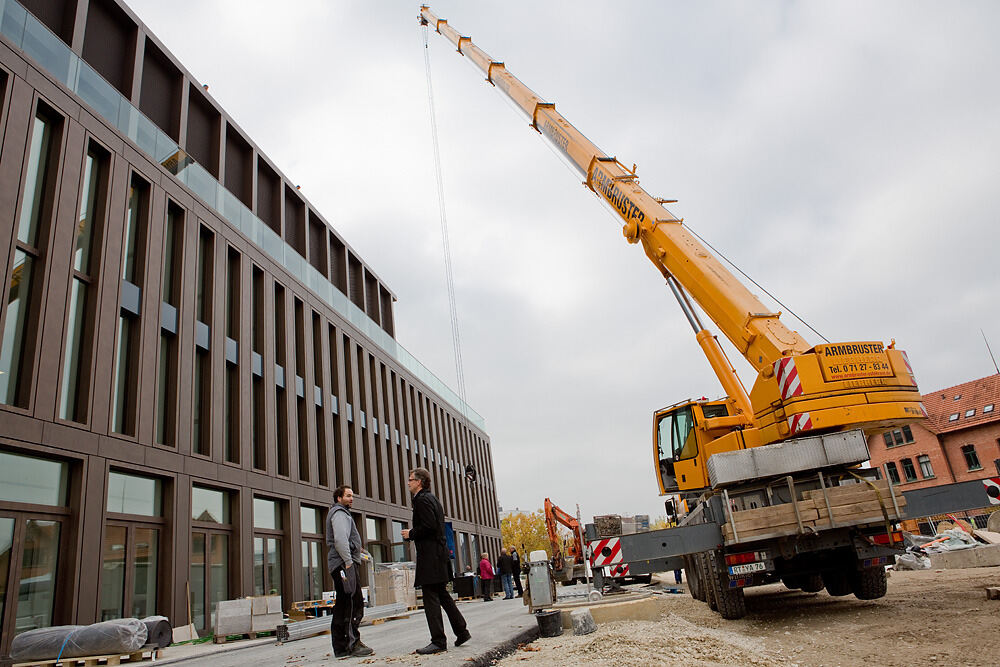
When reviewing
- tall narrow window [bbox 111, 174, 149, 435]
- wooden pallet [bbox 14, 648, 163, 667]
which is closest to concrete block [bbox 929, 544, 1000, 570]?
wooden pallet [bbox 14, 648, 163, 667]

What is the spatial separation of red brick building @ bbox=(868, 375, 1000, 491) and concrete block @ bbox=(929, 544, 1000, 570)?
2274 cm

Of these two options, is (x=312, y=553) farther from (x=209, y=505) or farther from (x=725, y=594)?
(x=725, y=594)

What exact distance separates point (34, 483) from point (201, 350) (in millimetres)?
6194

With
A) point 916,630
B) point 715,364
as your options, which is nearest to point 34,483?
point 715,364

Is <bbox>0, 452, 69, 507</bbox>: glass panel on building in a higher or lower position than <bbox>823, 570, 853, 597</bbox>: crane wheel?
higher

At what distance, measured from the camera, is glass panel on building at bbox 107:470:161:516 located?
12.9 metres

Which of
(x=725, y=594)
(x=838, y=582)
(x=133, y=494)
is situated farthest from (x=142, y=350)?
(x=838, y=582)

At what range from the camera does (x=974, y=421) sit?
124ft

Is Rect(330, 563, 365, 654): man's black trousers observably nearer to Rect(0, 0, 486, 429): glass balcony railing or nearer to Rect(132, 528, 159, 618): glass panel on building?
Rect(132, 528, 159, 618): glass panel on building

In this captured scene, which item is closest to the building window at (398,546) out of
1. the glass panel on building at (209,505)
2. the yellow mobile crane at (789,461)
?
the glass panel on building at (209,505)

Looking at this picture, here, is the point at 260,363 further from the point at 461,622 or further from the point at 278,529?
the point at 461,622

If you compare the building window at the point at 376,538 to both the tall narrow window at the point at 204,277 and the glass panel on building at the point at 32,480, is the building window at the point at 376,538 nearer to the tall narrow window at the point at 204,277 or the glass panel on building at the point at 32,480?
the tall narrow window at the point at 204,277

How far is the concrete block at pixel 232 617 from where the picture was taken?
12570mm

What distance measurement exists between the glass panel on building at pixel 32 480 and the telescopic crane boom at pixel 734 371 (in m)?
11.1
